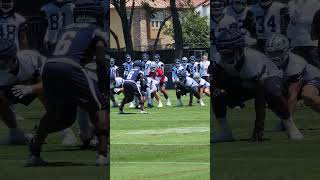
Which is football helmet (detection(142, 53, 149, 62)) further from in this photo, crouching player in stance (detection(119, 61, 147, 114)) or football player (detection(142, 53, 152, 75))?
crouching player in stance (detection(119, 61, 147, 114))

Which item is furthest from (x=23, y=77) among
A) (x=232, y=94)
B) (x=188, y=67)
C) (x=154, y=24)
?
(x=188, y=67)

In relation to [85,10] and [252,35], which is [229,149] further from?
[85,10]

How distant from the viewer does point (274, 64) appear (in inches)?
290

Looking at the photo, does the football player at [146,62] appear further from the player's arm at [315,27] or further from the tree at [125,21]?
the player's arm at [315,27]

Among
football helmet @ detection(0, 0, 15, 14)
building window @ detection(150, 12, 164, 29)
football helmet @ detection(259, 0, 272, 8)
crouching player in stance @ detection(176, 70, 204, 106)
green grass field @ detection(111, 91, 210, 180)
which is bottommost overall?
green grass field @ detection(111, 91, 210, 180)

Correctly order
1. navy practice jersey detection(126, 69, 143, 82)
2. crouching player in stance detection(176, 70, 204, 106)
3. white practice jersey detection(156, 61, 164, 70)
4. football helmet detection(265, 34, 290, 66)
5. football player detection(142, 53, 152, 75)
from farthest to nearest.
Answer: crouching player in stance detection(176, 70, 204, 106)
white practice jersey detection(156, 61, 164, 70)
navy practice jersey detection(126, 69, 143, 82)
football player detection(142, 53, 152, 75)
football helmet detection(265, 34, 290, 66)

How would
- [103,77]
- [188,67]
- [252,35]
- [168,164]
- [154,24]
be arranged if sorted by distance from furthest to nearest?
[188,67]
[154,24]
[168,164]
[252,35]
[103,77]

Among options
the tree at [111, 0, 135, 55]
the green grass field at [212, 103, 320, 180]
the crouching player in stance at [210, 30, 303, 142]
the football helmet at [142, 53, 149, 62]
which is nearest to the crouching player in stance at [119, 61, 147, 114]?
the football helmet at [142, 53, 149, 62]

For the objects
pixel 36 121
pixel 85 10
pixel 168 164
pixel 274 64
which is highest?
pixel 85 10

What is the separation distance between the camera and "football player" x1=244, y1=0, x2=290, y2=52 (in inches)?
288

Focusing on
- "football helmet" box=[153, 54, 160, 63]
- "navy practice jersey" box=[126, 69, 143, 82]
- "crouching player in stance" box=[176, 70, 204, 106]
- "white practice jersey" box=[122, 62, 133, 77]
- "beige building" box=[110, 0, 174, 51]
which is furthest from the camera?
"crouching player in stance" box=[176, 70, 204, 106]

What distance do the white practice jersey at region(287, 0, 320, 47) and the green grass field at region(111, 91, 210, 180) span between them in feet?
5.40

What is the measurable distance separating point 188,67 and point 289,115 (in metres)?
13.0

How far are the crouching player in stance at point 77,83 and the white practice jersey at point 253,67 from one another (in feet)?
4.09
